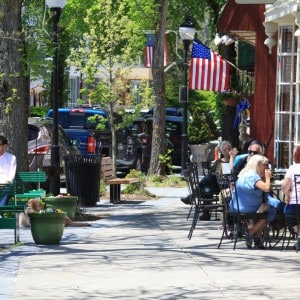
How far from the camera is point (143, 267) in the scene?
41.0ft

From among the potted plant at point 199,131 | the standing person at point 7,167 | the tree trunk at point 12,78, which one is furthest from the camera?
the potted plant at point 199,131

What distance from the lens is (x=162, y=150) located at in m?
30.2

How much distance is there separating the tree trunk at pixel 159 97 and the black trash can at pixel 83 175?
26.8 ft

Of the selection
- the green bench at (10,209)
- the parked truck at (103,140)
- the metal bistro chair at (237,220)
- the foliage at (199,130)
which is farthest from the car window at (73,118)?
the green bench at (10,209)

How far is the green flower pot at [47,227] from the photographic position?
47.9 feet

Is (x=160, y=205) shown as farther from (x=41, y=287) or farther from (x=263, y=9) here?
(x=41, y=287)

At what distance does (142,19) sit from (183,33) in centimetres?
265

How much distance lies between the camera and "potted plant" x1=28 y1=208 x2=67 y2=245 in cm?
1461

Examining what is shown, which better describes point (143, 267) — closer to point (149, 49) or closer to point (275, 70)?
point (275, 70)

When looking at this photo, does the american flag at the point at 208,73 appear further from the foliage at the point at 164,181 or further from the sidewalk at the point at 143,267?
the sidewalk at the point at 143,267

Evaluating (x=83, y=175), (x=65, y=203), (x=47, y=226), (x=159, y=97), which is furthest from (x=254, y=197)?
(x=159, y=97)

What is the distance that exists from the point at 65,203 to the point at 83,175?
3458 millimetres

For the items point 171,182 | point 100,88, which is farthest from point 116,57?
point 171,182

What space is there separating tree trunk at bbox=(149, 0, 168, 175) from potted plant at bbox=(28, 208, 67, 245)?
596 inches
